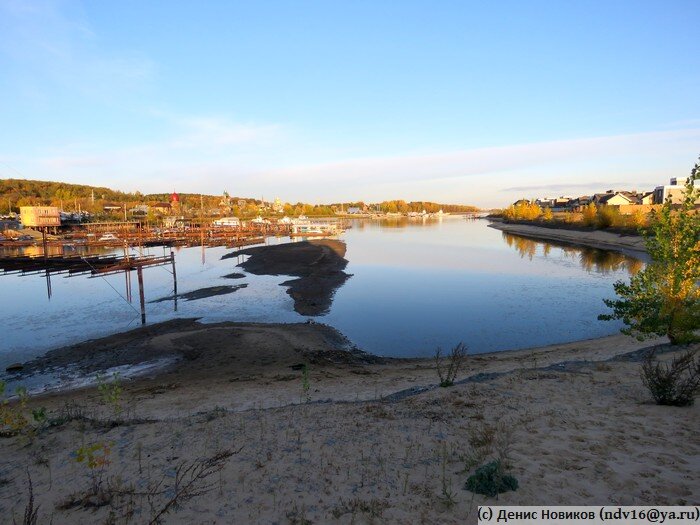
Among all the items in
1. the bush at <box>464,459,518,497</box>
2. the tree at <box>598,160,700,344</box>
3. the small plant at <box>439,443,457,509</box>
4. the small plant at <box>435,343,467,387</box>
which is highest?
the tree at <box>598,160,700,344</box>

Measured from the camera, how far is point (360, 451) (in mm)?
6250

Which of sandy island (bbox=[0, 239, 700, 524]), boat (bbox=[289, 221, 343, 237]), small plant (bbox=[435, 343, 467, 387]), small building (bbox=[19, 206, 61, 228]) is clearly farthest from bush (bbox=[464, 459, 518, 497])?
boat (bbox=[289, 221, 343, 237])

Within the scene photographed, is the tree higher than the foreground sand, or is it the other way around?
the tree

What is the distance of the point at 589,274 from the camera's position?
122ft

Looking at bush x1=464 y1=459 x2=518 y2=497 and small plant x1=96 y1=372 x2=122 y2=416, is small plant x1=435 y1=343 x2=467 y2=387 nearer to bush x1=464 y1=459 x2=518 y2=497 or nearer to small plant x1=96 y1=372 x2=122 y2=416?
bush x1=464 y1=459 x2=518 y2=497

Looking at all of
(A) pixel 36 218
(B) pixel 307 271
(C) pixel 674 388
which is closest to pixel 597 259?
(B) pixel 307 271

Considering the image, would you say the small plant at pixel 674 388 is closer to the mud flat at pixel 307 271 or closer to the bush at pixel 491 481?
the bush at pixel 491 481

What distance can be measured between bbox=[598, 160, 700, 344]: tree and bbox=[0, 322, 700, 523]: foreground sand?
2652 millimetres

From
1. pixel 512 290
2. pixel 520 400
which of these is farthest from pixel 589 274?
pixel 520 400

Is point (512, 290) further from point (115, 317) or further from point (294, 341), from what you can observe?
point (115, 317)

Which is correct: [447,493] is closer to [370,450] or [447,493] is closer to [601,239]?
[370,450]

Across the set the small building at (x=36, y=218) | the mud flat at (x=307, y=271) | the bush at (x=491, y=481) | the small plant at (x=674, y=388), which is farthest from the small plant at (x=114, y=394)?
the small building at (x=36, y=218)

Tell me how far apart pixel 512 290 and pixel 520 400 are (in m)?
23.5

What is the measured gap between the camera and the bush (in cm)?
479
